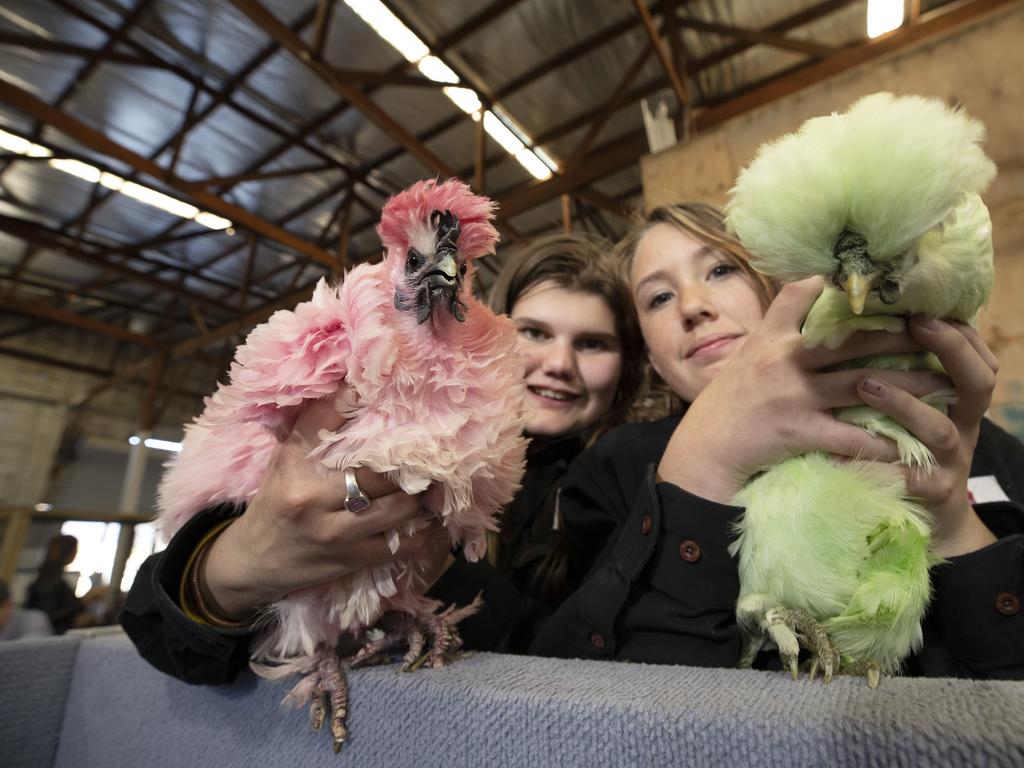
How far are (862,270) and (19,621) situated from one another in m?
5.10

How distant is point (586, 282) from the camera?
134cm

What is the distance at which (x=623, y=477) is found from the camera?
3.26 feet

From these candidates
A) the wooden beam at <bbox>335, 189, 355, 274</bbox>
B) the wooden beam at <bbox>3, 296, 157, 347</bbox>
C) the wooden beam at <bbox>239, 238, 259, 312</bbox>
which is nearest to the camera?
the wooden beam at <bbox>335, 189, 355, 274</bbox>

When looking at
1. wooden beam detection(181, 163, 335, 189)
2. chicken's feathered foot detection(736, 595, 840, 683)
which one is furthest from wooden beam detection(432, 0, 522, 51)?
chicken's feathered foot detection(736, 595, 840, 683)

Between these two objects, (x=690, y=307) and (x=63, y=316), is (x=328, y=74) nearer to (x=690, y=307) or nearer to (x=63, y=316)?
(x=690, y=307)

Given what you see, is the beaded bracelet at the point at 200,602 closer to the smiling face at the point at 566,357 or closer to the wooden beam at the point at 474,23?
the smiling face at the point at 566,357

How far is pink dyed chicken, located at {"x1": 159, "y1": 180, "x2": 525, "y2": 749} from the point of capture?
0.65 meters

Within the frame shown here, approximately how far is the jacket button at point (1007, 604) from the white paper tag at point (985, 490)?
26 cm

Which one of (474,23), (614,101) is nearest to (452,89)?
(474,23)

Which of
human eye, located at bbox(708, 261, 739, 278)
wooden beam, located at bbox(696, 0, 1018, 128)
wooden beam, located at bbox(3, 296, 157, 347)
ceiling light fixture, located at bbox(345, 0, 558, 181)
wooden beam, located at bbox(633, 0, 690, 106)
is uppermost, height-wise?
ceiling light fixture, located at bbox(345, 0, 558, 181)

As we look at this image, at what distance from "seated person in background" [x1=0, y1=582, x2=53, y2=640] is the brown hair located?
4067 millimetres

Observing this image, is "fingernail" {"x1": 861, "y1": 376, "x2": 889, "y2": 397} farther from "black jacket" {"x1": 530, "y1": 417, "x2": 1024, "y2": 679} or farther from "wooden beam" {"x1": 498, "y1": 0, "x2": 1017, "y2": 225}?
"wooden beam" {"x1": 498, "y1": 0, "x2": 1017, "y2": 225}

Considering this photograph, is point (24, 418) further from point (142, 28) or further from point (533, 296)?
point (533, 296)

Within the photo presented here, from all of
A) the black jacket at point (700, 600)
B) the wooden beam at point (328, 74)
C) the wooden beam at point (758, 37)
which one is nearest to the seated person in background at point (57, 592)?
the wooden beam at point (328, 74)
